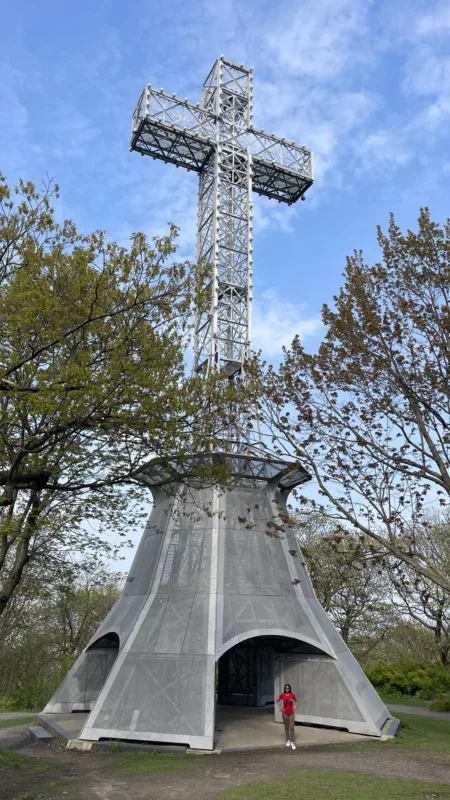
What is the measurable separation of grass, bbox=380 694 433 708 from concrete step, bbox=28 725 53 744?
15.8 metres

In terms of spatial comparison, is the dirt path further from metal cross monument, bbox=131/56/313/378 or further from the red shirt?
metal cross monument, bbox=131/56/313/378

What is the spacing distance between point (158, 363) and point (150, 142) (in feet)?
52.3

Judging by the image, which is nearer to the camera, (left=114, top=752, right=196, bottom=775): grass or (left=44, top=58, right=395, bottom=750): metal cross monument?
(left=114, top=752, right=196, bottom=775): grass

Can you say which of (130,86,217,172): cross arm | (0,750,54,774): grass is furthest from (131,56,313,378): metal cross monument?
(0,750,54,774): grass

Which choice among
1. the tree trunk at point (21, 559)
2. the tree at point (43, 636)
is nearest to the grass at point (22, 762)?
the tree trunk at point (21, 559)

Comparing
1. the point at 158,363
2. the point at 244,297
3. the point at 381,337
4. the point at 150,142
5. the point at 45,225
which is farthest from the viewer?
the point at 150,142

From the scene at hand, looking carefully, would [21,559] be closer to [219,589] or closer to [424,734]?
[219,589]

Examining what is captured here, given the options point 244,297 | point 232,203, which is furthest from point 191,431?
point 232,203

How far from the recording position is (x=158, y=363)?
1170cm

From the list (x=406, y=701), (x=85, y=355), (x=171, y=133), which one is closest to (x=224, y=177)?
(x=171, y=133)

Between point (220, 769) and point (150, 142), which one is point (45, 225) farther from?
point (150, 142)

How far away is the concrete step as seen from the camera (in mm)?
15375

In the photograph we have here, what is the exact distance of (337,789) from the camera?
33.6 ft

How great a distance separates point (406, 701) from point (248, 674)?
9.22 m
